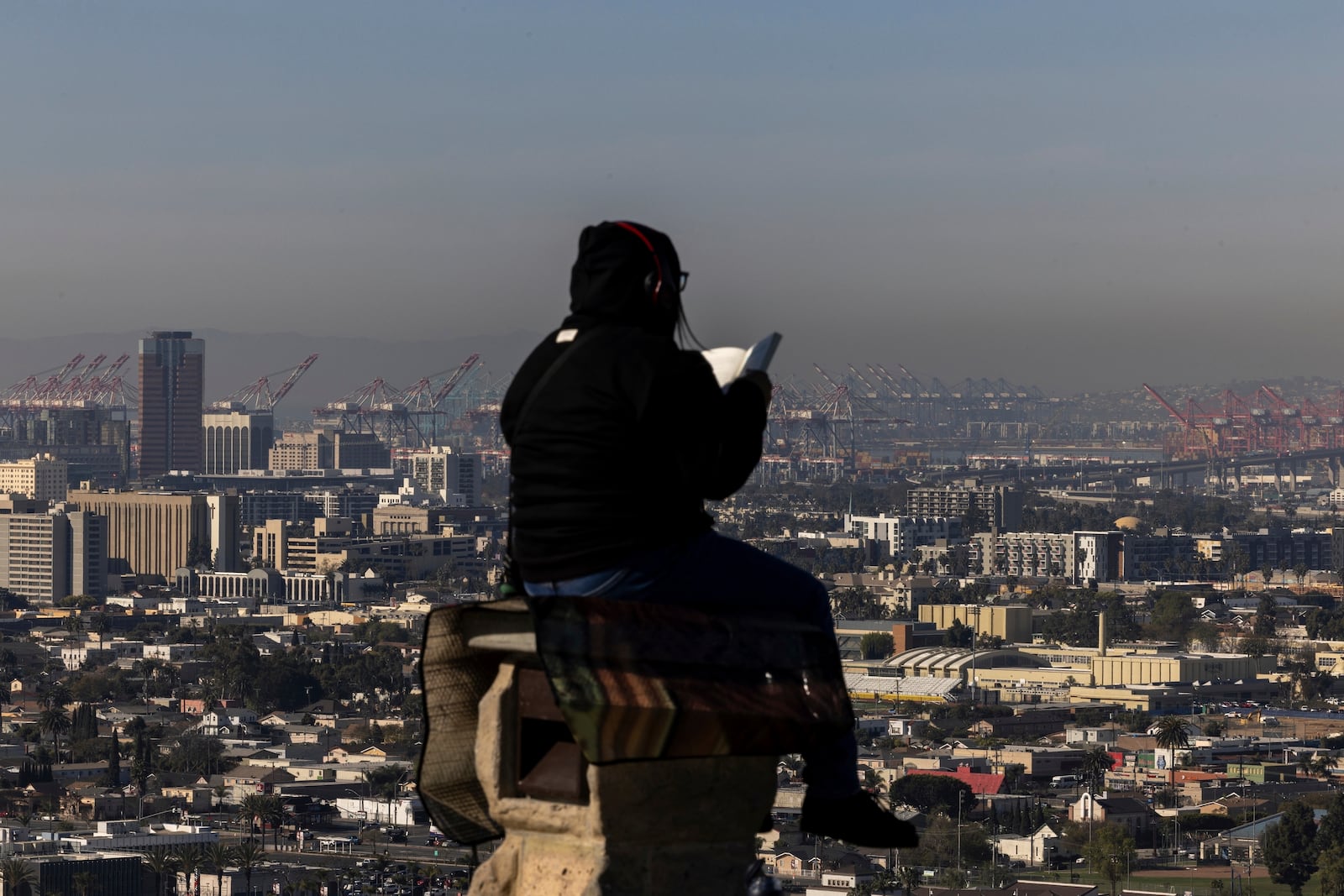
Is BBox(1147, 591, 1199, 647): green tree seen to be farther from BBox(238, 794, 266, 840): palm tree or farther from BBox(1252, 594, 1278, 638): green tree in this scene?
BBox(238, 794, 266, 840): palm tree

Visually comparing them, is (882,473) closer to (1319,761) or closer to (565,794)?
(1319,761)

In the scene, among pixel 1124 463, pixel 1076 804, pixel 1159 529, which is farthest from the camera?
pixel 1124 463

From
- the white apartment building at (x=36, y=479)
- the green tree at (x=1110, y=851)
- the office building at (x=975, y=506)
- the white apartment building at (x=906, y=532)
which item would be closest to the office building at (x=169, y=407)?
the white apartment building at (x=36, y=479)

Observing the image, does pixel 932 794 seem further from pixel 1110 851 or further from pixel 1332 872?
pixel 1332 872

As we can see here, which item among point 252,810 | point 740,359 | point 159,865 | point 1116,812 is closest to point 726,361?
point 740,359

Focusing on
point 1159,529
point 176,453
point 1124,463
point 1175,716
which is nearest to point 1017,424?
point 1124,463

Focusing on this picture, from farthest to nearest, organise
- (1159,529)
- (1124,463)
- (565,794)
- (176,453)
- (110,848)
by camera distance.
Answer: (1124,463) → (176,453) → (1159,529) → (110,848) → (565,794)
